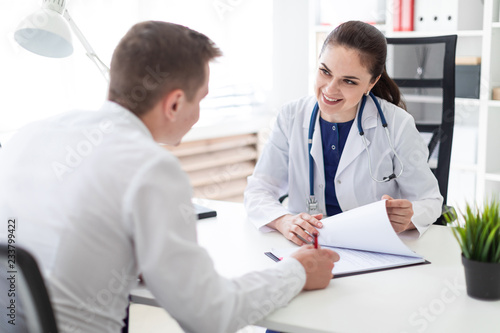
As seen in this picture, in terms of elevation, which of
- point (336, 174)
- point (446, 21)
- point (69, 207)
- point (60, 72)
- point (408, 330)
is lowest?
point (408, 330)

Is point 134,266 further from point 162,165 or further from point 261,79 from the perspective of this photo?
point 261,79

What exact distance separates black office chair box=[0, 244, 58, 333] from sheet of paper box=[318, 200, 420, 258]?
76cm

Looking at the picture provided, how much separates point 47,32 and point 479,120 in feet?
7.50

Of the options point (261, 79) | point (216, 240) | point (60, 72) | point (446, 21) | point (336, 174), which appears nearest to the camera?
point (216, 240)

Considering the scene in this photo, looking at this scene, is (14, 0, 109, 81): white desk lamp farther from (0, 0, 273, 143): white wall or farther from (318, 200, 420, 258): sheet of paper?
(0, 0, 273, 143): white wall

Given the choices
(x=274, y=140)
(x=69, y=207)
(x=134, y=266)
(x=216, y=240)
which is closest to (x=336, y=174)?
(x=274, y=140)

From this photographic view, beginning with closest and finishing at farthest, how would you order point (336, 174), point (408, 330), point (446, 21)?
point (408, 330) < point (336, 174) < point (446, 21)

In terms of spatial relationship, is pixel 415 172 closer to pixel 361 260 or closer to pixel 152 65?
pixel 361 260

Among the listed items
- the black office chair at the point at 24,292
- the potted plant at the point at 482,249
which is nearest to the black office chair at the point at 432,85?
the potted plant at the point at 482,249

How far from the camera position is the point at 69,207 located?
2.90 feet

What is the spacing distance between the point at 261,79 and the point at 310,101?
1.92 meters

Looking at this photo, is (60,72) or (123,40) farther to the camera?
(60,72)

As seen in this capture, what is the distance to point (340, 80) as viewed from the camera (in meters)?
1.68

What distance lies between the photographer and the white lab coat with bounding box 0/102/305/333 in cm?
88
